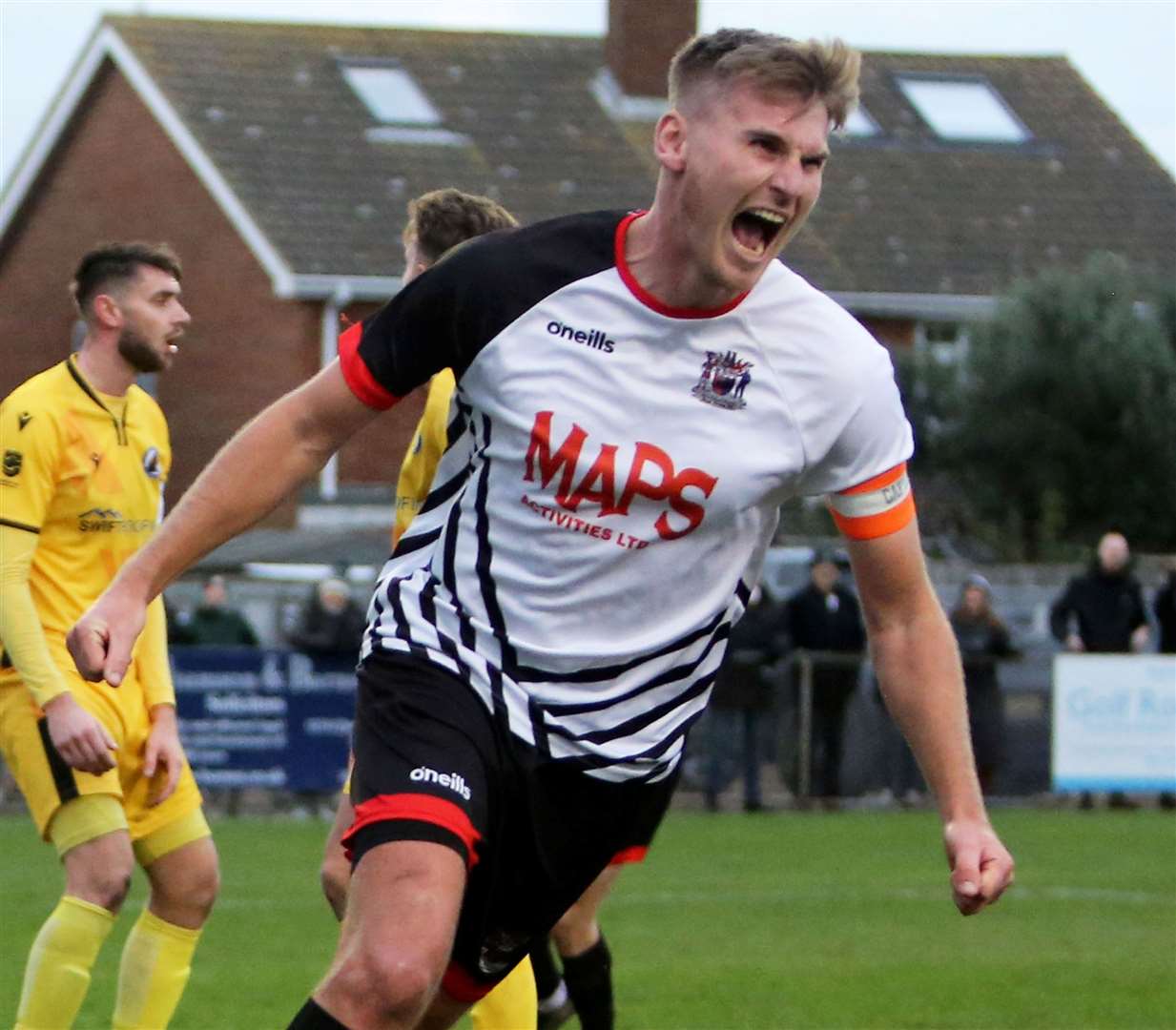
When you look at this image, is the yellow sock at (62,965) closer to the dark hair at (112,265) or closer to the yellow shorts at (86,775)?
the yellow shorts at (86,775)

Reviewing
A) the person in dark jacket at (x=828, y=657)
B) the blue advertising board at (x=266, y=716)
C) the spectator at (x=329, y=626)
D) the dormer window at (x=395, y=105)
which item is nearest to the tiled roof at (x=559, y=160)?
the dormer window at (x=395, y=105)

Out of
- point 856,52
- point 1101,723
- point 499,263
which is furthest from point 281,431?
point 1101,723

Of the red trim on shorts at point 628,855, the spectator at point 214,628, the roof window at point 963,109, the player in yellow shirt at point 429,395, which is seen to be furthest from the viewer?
the roof window at point 963,109

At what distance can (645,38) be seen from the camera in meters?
35.2

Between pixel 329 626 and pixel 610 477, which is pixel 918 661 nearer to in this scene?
pixel 610 477

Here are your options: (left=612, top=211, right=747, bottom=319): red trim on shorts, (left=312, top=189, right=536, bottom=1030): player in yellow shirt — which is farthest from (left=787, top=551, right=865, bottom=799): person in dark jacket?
(left=612, top=211, right=747, bottom=319): red trim on shorts

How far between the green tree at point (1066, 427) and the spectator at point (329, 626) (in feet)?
48.2

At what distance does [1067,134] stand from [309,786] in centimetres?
2245

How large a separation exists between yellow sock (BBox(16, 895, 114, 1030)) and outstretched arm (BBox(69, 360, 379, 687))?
2270mm

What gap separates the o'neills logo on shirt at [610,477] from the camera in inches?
185

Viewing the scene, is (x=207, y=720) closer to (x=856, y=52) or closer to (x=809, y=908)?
(x=809, y=908)

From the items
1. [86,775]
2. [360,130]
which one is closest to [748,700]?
[86,775]

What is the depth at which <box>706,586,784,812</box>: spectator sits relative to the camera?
18.9m

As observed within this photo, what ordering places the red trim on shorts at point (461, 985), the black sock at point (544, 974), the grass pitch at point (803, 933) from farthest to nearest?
the grass pitch at point (803, 933) < the black sock at point (544, 974) < the red trim on shorts at point (461, 985)
